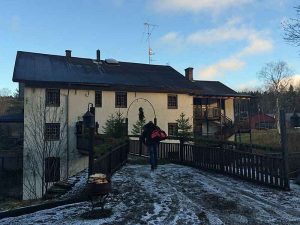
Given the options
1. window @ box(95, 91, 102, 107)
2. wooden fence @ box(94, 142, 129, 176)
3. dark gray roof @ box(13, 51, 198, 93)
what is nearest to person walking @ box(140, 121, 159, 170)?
wooden fence @ box(94, 142, 129, 176)

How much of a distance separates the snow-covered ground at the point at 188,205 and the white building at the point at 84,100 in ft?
47.7

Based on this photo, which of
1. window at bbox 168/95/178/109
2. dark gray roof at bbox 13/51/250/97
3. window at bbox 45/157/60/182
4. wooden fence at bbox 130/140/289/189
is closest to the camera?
wooden fence at bbox 130/140/289/189

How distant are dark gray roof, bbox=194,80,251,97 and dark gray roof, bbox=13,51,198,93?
1.96 meters

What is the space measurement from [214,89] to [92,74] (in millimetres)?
14413

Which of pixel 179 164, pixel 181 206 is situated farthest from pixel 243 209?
pixel 179 164

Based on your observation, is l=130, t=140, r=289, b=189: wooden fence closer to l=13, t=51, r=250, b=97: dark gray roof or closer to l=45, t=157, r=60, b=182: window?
l=45, t=157, r=60, b=182: window

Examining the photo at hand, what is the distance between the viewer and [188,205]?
7.16 metres

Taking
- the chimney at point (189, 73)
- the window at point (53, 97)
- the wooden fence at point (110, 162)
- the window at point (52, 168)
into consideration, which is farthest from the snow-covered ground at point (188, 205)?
the chimney at point (189, 73)

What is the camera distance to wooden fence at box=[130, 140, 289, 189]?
29.7 feet

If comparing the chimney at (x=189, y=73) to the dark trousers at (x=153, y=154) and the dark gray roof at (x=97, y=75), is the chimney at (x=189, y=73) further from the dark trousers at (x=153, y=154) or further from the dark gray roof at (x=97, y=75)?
the dark trousers at (x=153, y=154)

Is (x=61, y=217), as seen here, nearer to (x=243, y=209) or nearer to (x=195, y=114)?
(x=243, y=209)

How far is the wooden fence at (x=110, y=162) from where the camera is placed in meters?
8.88

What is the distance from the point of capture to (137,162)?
1499 centimetres

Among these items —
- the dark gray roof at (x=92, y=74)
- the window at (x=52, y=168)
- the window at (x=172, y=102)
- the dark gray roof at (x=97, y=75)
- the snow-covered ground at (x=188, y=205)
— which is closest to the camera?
the snow-covered ground at (x=188, y=205)
